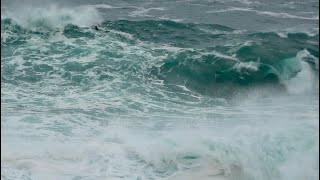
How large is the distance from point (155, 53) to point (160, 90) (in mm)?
3416

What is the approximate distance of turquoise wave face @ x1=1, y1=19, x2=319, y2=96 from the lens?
20.9 meters

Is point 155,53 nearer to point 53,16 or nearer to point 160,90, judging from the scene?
point 160,90

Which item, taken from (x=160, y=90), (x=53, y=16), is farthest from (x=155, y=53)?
(x=53, y=16)

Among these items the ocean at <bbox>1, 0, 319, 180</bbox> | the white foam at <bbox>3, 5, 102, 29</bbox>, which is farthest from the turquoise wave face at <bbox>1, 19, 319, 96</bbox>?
the white foam at <bbox>3, 5, 102, 29</bbox>

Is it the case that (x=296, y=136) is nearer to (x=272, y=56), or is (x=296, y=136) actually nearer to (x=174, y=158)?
(x=174, y=158)

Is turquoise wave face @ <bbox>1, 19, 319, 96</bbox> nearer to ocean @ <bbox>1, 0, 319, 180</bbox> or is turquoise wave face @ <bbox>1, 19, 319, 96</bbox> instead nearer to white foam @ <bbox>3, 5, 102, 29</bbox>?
ocean @ <bbox>1, 0, 319, 180</bbox>

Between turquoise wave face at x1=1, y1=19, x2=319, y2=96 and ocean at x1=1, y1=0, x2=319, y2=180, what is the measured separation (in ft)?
0.21

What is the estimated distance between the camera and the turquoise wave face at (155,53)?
68.6 ft

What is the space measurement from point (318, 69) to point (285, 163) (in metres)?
7.51

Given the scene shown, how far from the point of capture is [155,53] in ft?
75.8

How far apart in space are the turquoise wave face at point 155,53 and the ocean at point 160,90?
6 cm

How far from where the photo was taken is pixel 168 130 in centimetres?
1703

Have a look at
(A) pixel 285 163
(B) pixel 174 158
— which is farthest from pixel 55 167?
(A) pixel 285 163

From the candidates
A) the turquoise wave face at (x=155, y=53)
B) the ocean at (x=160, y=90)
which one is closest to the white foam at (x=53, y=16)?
the ocean at (x=160, y=90)
